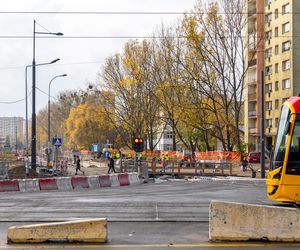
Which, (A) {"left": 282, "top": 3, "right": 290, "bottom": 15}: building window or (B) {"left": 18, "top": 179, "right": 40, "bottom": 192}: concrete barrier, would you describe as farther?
(A) {"left": 282, "top": 3, "right": 290, "bottom": 15}: building window

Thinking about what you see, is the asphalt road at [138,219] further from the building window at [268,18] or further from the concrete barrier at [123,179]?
the building window at [268,18]

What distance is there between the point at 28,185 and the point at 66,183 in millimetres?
2198

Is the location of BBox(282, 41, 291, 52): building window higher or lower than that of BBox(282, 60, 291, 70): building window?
higher

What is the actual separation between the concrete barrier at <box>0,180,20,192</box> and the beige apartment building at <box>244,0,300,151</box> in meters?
47.3

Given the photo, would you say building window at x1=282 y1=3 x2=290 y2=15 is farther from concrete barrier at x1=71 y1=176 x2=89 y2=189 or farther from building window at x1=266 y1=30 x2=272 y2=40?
concrete barrier at x1=71 y1=176 x2=89 y2=189

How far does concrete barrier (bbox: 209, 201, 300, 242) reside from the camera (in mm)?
9969

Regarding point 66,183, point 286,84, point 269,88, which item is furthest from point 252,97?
point 66,183

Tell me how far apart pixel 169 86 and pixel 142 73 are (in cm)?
648

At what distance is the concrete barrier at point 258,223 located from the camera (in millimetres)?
9969

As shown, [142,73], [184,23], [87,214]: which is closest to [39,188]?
[87,214]

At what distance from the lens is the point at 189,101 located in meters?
56.5

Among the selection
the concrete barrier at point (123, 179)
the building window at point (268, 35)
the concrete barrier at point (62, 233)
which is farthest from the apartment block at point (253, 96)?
the concrete barrier at point (62, 233)

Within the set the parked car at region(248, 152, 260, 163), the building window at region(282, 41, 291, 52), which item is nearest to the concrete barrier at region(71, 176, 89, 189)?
the parked car at region(248, 152, 260, 163)

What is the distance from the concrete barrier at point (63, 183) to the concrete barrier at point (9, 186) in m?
2.13
